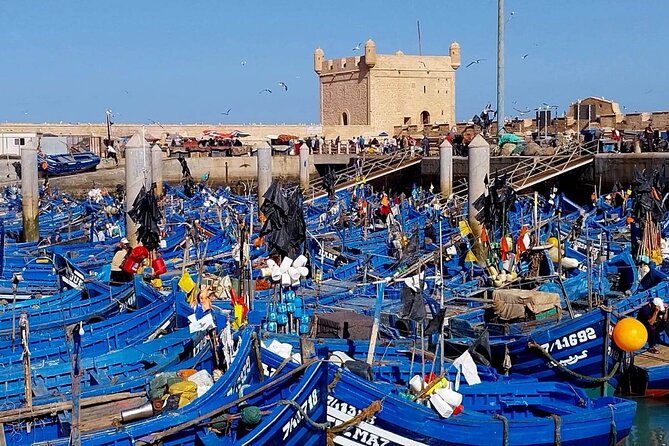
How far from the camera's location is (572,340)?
14.0 m

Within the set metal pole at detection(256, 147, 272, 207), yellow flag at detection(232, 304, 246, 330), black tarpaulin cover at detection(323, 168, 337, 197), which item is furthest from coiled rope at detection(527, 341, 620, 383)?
metal pole at detection(256, 147, 272, 207)

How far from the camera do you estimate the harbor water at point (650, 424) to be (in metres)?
13.3

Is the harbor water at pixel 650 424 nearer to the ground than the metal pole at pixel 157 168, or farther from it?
nearer to the ground

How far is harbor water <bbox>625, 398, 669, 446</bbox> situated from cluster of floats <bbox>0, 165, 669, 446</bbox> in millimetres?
210

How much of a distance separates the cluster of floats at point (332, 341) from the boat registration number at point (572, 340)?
1.3 inches

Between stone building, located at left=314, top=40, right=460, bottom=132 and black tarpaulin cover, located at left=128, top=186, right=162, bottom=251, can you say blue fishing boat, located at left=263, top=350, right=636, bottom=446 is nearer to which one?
black tarpaulin cover, located at left=128, top=186, right=162, bottom=251

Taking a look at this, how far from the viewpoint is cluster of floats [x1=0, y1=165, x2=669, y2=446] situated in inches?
403

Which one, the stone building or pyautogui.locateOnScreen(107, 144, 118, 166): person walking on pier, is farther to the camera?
the stone building

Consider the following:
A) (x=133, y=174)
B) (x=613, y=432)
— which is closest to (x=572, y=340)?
(x=613, y=432)

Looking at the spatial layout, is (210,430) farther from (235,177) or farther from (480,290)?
(235,177)

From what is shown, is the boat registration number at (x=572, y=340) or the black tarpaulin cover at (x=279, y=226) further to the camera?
the black tarpaulin cover at (x=279, y=226)

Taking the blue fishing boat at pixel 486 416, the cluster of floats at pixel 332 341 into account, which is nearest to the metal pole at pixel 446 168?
the cluster of floats at pixel 332 341

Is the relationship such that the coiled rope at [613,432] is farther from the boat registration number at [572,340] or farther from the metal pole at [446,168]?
the metal pole at [446,168]

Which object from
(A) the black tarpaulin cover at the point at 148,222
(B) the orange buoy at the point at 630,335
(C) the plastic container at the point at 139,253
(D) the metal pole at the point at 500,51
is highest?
(D) the metal pole at the point at 500,51
